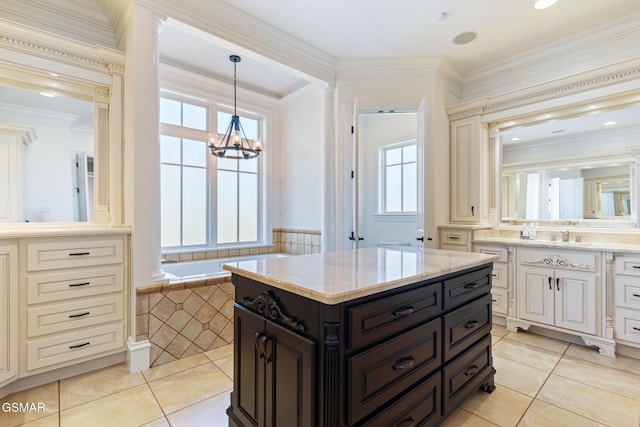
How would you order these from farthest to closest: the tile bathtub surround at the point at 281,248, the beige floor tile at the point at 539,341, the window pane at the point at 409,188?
the window pane at the point at 409,188 < the tile bathtub surround at the point at 281,248 < the beige floor tile at the point at 539,341

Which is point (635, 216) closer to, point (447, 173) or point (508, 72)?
point (447, 173)

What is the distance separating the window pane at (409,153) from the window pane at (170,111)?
3125 mm

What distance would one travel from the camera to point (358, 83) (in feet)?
11.2

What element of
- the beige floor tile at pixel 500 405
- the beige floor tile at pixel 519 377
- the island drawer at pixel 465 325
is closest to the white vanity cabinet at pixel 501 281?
the beige floor tile at pixel 519 377

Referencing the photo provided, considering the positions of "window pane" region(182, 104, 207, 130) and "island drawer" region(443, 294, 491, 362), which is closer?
"island drawer" region(443, 294, 491, 362)

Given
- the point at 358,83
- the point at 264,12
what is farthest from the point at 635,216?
the point at 264,12

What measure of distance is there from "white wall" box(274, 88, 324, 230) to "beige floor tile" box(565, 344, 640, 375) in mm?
2859

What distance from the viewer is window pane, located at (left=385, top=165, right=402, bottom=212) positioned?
438 centimetres

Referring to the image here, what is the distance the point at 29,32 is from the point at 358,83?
2840 mm

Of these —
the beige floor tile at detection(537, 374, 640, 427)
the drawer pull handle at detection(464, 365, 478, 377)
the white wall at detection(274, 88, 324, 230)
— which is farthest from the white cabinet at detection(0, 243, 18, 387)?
the beige floor tile at detection(537, 374, 640, 427)

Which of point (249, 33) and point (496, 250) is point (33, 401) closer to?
point (249, 33)

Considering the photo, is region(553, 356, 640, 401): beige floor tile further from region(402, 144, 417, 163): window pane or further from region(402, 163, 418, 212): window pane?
region(402, 144, 417, 163): window pane

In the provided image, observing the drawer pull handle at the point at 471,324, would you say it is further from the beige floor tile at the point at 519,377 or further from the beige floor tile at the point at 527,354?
the beige floor tile at the point at 527,354

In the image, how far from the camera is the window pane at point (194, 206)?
3.89 m
